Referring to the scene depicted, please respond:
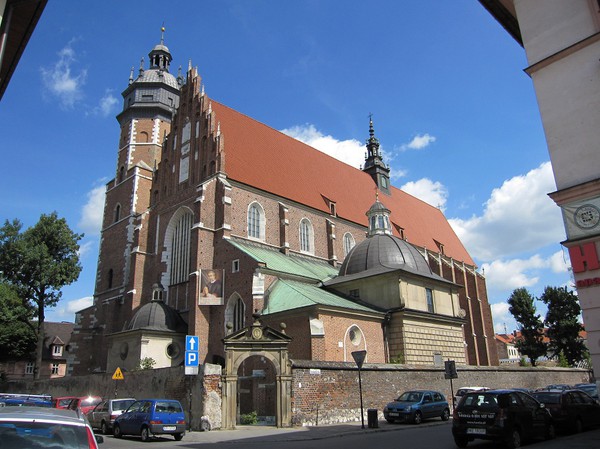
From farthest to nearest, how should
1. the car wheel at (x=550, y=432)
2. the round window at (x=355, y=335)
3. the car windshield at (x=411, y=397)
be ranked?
the round window at (x=355, y=335)
the car windshield at (x=411, y=397)
the car wheel at (x=550, y=432)

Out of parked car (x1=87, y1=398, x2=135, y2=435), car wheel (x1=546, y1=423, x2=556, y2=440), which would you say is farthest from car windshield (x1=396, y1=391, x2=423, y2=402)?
parked car (x1=87, y1=398, x2=135, y2=435)

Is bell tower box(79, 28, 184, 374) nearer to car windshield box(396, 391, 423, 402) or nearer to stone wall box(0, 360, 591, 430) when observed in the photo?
stone wall box(0, 360, 591, 430)

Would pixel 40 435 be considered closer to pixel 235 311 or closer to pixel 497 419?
pixel 497 419

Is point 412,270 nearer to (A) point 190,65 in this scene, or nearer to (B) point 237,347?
(B) point 237,347

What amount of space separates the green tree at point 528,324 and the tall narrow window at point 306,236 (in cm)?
2711

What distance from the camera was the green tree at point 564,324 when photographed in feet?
147

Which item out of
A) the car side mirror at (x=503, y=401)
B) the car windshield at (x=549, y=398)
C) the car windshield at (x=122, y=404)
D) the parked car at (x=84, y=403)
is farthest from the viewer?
the parked car at (x=84, y=403)

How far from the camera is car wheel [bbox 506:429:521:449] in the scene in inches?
408

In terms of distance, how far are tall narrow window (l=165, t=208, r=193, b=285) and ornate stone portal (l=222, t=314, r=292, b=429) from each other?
12804mm

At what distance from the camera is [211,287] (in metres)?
25.5

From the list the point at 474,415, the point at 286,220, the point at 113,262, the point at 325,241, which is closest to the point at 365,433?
the point at 474,415

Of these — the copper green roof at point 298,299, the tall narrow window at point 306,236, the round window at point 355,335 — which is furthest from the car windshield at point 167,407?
the tall narrow window at point 306,236

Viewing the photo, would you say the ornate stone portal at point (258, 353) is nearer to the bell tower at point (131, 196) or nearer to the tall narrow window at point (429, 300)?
the tall narrow window at point (429, 300)

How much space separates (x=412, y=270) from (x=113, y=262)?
2090 cm
